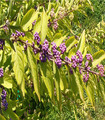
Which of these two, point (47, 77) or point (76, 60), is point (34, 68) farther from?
point (76, 60)

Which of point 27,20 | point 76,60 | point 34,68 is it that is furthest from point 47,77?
point 27,20

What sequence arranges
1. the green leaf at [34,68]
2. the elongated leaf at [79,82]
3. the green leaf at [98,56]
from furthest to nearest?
the green leaf at [98,56] < the elongated leaf at [79,82] < the green leaf at [34,68]

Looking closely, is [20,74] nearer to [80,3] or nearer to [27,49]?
[27,49]

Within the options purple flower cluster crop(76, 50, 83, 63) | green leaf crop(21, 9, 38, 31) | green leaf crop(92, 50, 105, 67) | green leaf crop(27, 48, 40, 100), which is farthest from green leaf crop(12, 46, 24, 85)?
green leaf crop(92, 50, 105, 67)

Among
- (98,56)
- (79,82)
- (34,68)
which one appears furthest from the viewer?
(98,56)

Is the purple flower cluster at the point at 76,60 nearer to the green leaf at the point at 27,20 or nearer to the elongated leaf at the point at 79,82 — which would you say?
the elongated leaf at the point at 79,82

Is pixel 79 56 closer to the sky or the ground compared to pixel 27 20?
closer to the ground

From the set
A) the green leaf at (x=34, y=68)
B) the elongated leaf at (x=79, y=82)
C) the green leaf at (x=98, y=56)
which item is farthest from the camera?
the green leaf at (x=98, y=56)

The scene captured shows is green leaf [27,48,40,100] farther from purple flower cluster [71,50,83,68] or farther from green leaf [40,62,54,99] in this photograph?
purple flower cluster [71,50,83,68]

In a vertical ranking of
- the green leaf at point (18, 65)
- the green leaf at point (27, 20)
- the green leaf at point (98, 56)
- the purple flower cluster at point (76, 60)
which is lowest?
the green leaf at point (98, 56)

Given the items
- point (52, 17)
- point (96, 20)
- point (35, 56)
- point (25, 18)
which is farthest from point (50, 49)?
point (96, 20)

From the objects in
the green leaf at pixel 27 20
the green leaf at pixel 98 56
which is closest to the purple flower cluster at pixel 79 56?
the green leaf at pixel 98 56

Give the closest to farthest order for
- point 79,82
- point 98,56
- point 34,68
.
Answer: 1. point 34,68
2. point 79,82
3. point 98,56

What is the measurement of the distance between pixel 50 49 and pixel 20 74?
212mm
